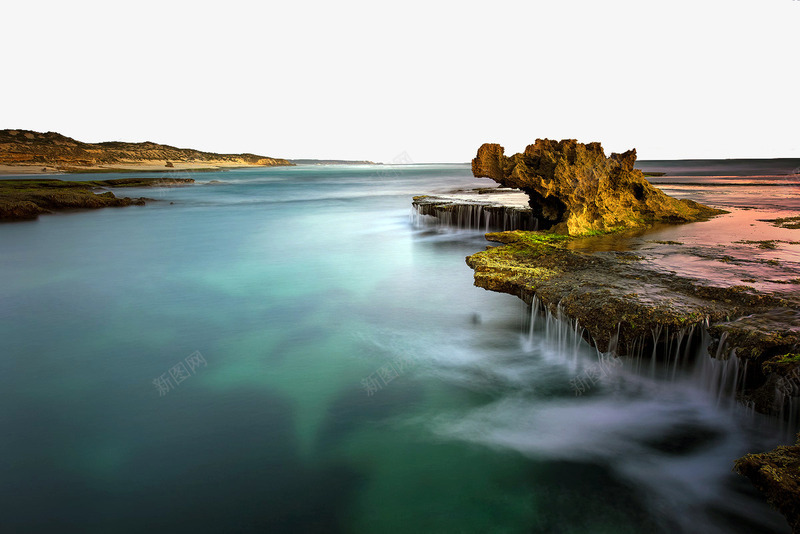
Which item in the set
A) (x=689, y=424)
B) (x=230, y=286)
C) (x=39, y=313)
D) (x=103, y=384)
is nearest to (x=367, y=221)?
(x=230, y=286)

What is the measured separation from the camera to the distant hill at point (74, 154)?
82.3m

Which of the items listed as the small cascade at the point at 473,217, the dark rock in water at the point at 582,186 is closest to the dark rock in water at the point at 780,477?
the dark rock in water at the point at 582,186

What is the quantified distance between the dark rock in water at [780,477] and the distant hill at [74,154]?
101131 mm

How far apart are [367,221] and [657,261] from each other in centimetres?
1652

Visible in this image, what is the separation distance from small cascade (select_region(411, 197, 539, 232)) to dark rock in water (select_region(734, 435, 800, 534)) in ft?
41.0

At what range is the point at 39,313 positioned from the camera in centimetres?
866

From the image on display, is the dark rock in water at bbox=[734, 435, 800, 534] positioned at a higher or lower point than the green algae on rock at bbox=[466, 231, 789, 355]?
lower

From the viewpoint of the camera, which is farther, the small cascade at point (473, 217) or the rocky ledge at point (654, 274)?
the small cascade at point (473, 217)

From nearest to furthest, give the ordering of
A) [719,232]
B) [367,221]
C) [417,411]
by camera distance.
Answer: [417,411] → [719,232] → [367,221]

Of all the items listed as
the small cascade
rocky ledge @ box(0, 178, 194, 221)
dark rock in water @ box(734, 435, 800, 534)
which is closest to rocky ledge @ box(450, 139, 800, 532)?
dark rock in water @ box(734, 435, 800, 534)

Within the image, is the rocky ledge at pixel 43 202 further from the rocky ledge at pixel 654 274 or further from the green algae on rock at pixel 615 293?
the green algae on rock at pixel 615 293

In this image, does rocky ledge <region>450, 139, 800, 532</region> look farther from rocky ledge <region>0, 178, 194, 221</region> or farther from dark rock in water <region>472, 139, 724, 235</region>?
rocky ledge <region>0, 178, 194, 221</region>

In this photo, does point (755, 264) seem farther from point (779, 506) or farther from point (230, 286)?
point (230, 286)

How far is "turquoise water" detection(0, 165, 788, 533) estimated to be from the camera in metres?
3.74
